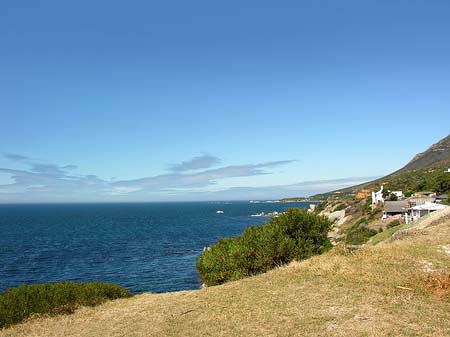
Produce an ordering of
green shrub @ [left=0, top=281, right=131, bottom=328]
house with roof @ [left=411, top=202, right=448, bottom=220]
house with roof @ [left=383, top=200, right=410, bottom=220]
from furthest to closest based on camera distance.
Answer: house with roof @ [left=383, top=200, right=410, bottom=220] → house with roof @ [left=411, top=202, right=448, bottom=220] → green shrub @ [left=0, top=281, right=131, bottom=328]

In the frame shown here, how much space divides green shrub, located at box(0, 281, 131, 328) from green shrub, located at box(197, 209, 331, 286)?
9703 millimetres

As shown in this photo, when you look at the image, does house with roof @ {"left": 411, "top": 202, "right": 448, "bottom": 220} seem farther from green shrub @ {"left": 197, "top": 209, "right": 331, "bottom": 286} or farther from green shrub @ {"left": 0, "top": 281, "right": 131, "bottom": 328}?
green shrub @ {"left": 0, "top": 281, "right": 131, "bottom": 328}

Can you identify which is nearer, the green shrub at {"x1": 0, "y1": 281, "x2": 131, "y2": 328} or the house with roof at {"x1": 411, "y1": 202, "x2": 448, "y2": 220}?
the green shrub at {"x1": 0, "y1": 281, "x2": 131, "y2": 328}

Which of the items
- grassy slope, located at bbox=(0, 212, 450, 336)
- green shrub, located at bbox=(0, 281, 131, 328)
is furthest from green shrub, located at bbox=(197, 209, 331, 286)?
green shrub, located at bbox=(0, 281, 131, 328)

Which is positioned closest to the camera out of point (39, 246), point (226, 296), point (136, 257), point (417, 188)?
point (226, 296)

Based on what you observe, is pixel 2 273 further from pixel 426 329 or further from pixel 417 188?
pixel 417 188

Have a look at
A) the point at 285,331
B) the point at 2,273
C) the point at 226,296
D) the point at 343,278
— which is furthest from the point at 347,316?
the point at 2,273

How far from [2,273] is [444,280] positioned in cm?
5469

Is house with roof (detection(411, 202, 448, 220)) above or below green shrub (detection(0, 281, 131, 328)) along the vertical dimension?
above

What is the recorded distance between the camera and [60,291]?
65.3 ft

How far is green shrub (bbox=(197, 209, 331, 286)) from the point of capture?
2669 cm

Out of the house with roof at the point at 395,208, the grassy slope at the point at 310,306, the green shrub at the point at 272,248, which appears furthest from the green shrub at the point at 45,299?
the house with roof at the point at 395,208

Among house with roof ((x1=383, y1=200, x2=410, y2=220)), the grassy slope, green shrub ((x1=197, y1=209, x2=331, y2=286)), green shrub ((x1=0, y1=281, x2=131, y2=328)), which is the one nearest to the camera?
the grassy slope

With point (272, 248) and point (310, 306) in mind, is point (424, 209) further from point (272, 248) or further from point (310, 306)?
point (310, 306)
